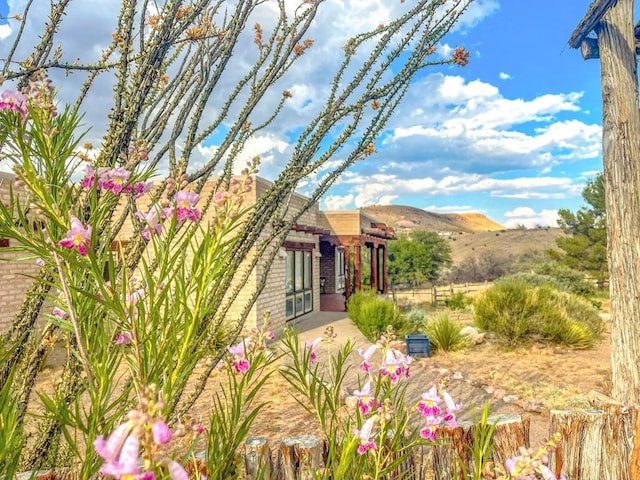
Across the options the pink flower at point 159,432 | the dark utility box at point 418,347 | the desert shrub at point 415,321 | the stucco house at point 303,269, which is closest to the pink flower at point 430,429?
the pink flower at point 159,432

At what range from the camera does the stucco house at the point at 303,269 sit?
30.0ft

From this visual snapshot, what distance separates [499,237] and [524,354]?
52192 millimetres

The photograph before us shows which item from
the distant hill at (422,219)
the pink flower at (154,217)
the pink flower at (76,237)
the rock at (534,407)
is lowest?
the rock at (534,407)

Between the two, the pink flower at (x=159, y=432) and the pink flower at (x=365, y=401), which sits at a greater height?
the pink flower at (x=159, y=432)

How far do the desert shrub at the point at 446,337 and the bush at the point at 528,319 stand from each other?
2.84ft

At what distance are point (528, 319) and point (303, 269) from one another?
23.1ft

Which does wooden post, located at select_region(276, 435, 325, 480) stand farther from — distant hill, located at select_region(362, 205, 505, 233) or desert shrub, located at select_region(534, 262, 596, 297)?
distant hill, located at select_region(362, 205, 505, 233)

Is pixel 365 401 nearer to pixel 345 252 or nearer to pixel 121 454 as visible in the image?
pixel 121 454

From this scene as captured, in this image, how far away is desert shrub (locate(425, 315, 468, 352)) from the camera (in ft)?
28.9

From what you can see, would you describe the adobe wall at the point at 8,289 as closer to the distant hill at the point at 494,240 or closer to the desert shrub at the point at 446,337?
the desert shrub at the point at 446,337

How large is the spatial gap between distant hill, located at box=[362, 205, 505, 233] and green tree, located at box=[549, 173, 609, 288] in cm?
5190

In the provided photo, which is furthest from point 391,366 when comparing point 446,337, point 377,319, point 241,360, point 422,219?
point 422,219

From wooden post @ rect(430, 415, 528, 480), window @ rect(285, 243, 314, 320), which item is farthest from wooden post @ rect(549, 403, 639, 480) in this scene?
window @ rect(285, 243, 314, 320)

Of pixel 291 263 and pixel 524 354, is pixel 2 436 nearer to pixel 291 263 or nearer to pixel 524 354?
pixel 524 354
